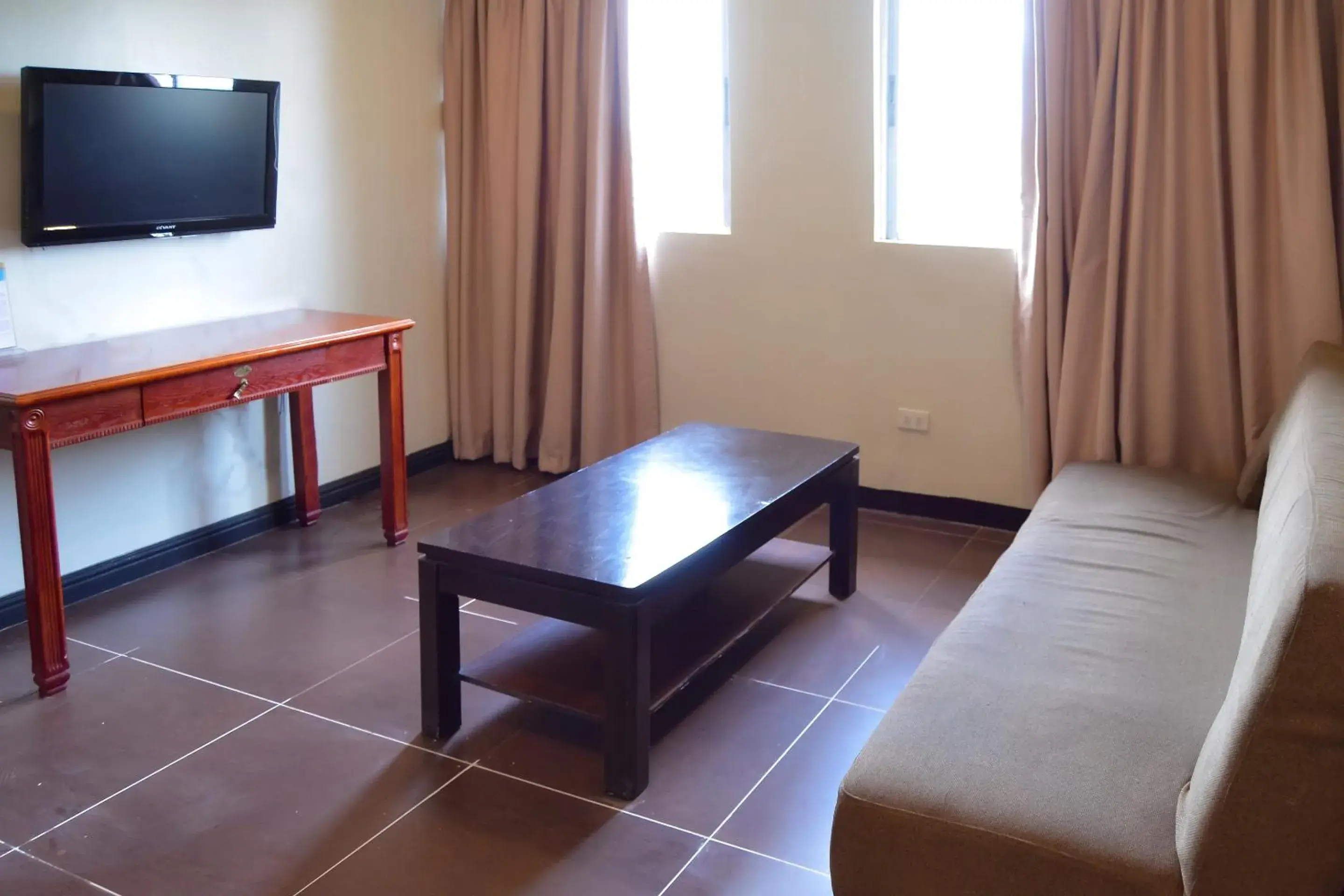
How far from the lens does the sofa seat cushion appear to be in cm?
176

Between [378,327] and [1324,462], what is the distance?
2.76m

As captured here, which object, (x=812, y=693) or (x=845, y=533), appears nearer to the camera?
(x=812, y=693)

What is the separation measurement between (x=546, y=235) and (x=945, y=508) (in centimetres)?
187

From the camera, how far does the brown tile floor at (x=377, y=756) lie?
2.34 metres

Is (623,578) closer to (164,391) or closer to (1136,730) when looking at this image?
(1136,730)

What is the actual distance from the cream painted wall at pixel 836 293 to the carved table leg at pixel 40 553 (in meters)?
2.42

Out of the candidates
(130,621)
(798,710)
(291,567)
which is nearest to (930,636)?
(798,710)

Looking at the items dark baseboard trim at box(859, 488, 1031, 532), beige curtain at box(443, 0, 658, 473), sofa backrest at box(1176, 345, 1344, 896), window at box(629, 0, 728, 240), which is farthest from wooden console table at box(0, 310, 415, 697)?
sofa backrest at box(1176, 345, 1344, 896)

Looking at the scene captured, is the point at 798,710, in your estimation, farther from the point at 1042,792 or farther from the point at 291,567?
the point at 291,567

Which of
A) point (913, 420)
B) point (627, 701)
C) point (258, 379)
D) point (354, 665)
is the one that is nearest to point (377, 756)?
point (354, 665)

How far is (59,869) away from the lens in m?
2.34

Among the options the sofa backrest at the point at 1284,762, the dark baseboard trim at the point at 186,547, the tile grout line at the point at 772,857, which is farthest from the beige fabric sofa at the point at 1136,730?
the dark baseboard trim at the point at 186,547

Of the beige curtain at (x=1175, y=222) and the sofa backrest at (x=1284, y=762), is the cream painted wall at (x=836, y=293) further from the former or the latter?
the sofa backrest at (x=1284, y=762)

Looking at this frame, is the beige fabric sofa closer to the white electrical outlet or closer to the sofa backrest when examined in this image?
the sofa backrest
